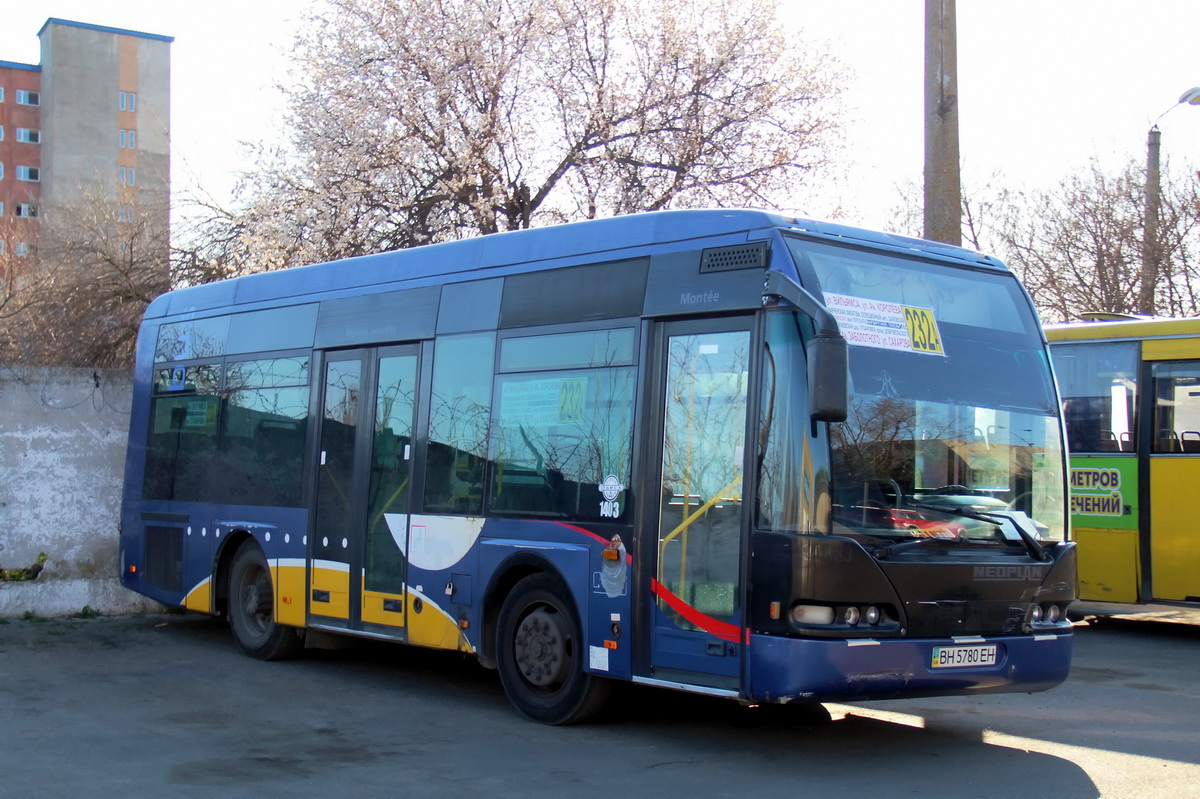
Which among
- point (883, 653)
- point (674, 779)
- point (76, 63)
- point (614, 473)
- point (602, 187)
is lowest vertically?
point (674, 779)

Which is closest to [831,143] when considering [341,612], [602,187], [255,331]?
[602,187]

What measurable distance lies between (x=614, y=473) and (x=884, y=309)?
6.34 ft

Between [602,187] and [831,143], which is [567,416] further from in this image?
[831,143]

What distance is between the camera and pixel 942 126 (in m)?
14.0

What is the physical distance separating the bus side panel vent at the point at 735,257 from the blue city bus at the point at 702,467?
16mm

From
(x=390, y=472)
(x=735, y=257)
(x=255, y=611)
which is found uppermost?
(x=735, y=257)

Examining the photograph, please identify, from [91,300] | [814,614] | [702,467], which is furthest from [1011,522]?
[91,300]

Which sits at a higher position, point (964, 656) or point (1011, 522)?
point (1011, 522)

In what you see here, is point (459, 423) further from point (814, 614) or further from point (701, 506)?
point (814, 614)

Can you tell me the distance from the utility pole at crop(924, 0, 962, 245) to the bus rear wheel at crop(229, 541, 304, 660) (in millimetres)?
7576

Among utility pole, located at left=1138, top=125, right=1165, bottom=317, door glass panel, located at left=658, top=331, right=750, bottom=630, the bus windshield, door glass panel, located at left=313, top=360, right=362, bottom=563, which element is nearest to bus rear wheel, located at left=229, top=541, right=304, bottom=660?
door glass panel, located at left=313, top=360, right=362, bottom=563

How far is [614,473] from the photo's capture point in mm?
8086

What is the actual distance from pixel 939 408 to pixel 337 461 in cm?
522

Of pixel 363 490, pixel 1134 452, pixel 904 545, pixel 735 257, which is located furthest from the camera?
pixel 1134 452
